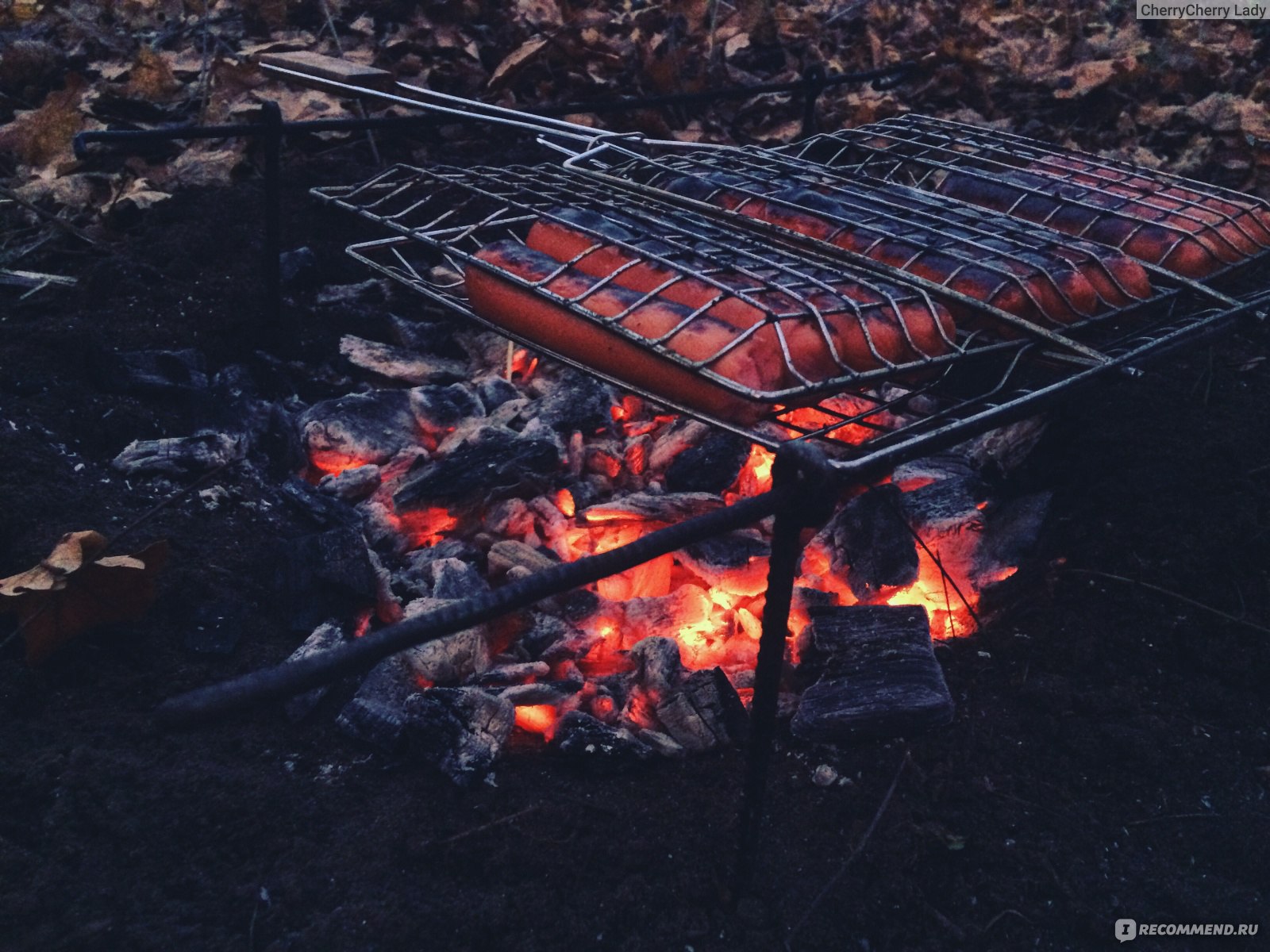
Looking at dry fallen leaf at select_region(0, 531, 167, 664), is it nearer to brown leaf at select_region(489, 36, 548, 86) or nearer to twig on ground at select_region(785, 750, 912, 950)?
twig on ground at select_region(785, 750, 912, 950)

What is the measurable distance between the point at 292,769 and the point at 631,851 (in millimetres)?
799

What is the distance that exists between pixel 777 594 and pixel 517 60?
14.4ft

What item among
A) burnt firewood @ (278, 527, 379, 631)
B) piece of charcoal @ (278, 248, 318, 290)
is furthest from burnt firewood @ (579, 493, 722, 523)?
piece of charcoal @ (278, 248, 318, 290)

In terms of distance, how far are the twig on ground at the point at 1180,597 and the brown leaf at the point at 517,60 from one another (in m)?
3.99

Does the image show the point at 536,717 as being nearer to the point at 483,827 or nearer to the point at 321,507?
the point at 483,827

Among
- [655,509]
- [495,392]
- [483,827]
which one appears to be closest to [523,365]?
A: [495,392]

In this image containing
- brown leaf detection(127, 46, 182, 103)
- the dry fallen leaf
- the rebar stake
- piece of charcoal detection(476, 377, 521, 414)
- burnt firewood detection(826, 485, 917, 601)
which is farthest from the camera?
brown leaf detection(127, 46, 182, 103)

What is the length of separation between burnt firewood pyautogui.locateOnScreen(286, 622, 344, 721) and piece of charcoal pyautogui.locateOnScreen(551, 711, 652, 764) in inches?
23.5

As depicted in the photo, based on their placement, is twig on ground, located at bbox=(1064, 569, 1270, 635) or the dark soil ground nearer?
the dark soil ground

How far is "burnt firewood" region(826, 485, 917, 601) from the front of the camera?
9.39 feet

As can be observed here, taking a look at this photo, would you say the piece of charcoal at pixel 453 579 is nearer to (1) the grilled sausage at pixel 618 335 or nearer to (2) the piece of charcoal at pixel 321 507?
(2) the piece of charcoal at pixel 321 507

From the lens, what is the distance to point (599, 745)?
85.2 inches

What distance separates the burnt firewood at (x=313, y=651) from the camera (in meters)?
2.22

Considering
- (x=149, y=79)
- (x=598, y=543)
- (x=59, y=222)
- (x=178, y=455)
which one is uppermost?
(x=149, y=79)
